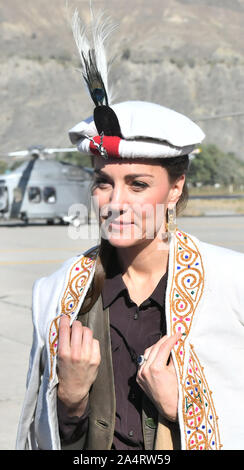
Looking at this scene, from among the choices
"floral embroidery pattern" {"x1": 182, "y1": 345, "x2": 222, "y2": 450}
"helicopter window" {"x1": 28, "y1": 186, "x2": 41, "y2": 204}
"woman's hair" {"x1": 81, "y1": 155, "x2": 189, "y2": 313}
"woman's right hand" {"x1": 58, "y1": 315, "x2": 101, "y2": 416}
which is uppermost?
"helicopter window" {"x1": 28, "y1": 186, "x2": 41, "y2": 204}

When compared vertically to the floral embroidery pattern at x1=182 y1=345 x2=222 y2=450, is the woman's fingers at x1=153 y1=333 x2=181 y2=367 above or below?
above

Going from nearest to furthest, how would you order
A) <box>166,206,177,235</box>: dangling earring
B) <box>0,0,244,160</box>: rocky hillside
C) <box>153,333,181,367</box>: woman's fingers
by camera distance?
1. <box>153,333,181,367</box>: woman's fingers
2. <box>166,206,177,235</box>: dangling earring
3. <box>0,0,244,160</box>: rocky hillside

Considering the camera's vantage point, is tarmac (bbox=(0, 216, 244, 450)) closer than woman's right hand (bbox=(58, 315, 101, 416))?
No

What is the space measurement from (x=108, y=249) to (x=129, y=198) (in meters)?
0.31

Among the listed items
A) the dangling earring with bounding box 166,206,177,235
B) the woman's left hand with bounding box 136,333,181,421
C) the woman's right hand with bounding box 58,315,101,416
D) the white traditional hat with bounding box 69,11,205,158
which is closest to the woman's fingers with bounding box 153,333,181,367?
the woman's left hand with bounding box 136,333,181,421

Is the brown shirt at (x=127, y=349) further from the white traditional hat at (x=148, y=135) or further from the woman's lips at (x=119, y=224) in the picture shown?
the white traditional hat at (x=148, y=135)

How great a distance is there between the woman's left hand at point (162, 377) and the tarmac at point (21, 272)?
131cm

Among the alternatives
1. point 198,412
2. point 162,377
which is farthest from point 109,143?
point 198,412

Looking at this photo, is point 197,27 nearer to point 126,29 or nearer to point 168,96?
point 126,29

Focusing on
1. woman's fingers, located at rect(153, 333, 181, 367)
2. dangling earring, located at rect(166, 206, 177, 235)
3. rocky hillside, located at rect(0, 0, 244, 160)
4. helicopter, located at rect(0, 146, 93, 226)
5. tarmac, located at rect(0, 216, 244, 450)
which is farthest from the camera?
rocky hillside, located at rect(0, 0, 244, 160)

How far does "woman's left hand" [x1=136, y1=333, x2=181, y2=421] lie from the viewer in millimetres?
2053

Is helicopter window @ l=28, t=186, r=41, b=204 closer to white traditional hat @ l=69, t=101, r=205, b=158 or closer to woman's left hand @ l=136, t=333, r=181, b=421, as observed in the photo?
white traditional hat @ l=69, t=101, r=205, b=158

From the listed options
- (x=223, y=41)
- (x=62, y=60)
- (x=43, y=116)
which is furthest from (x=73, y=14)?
(x=223, y=41)

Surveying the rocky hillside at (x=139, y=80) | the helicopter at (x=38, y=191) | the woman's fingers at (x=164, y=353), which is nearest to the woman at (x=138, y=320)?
the woman's fingers at (x=164, y=353)
